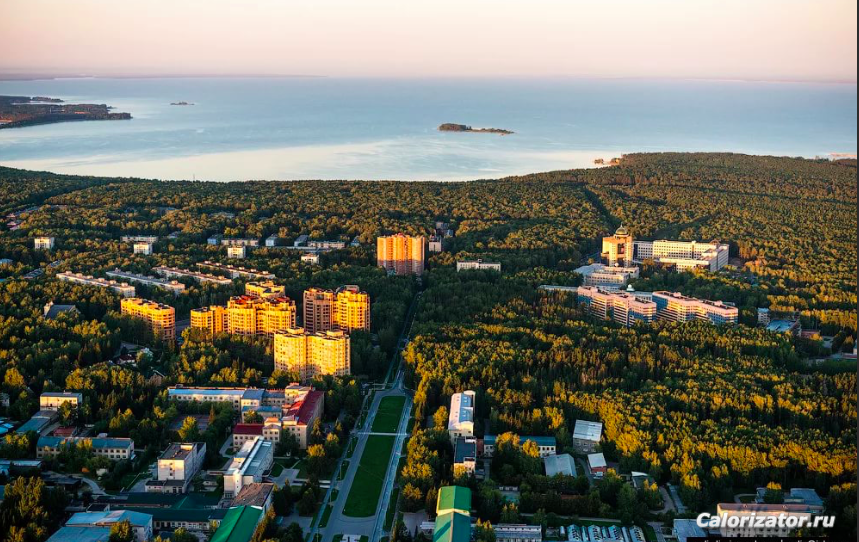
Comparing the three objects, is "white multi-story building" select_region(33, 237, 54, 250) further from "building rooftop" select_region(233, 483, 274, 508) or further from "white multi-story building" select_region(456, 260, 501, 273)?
"building rooftop" select_region(233, 483, 274, 508)

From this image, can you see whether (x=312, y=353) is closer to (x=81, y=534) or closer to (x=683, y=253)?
(x=81, y=534)

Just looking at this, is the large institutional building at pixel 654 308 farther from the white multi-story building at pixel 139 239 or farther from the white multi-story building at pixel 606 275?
the white multi-story building at pixel 139 239

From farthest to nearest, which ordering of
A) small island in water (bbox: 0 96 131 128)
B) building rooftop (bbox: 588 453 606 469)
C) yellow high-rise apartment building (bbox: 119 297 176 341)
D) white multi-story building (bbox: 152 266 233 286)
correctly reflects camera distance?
small island in water (bbox: 0 96 131 128), white multi-story building (bbox: 152 266 233 286), yellow high-rise apartment building (bbox: 119 297 176 341), building rooftop (bbox: 588 453 606 469)

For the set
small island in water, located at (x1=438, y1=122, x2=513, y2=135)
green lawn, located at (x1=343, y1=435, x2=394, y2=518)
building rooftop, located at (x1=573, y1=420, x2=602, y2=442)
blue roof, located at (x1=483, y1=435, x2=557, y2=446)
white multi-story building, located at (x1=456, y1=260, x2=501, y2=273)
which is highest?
small island in water, located at (x1=438, y1=122, x2=513, y2=135)

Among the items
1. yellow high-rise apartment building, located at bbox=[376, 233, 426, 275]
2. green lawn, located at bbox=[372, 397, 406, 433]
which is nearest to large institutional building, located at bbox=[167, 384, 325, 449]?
green lawn, located at bbox=[372, 397, 406, 433]

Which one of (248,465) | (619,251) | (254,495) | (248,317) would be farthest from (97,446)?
(619,251)

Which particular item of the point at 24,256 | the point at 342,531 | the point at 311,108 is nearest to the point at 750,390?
the point at 342,531

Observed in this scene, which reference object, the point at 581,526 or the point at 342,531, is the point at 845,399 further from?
the point at 342,531

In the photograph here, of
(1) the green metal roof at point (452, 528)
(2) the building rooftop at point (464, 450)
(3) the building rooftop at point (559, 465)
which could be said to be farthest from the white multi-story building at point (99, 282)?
(1) the green metal roof at point (452, 528)
